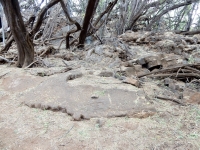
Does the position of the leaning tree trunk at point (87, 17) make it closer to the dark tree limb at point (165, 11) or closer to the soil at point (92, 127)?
the soil at point (92, 127)

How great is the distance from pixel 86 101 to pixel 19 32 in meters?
Answer: 2.22

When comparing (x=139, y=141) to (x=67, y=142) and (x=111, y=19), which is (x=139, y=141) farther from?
(x=111, y=19)

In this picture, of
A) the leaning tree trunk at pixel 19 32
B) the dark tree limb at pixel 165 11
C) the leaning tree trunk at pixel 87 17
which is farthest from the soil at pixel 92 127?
the dark tree limb at pixel 165 11

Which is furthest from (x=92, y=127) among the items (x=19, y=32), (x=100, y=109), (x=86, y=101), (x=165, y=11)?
(x=165, y=11)

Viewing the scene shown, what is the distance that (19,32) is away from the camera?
3633 millimetres

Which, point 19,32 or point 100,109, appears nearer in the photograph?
point 100,109

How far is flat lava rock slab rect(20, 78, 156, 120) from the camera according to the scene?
6.81 feet

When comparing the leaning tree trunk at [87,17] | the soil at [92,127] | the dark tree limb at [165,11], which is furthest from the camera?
the dark tree limb at [165,11]

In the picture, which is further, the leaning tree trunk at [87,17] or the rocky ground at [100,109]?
the leaning tree trunk at [87,17]

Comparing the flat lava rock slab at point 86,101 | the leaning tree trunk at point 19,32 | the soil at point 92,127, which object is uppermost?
the leaning tree trunk at point 19,32

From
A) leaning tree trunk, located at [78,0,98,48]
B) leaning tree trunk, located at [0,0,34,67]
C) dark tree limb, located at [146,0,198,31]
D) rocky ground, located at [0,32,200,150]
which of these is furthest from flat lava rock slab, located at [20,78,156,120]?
dark tree limb, located at [146,0,198,31]

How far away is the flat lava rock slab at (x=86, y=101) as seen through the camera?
6.81 feet

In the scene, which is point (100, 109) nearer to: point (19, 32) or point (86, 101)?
point (86, 101)

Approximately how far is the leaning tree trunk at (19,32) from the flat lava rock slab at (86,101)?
58.9 inches
